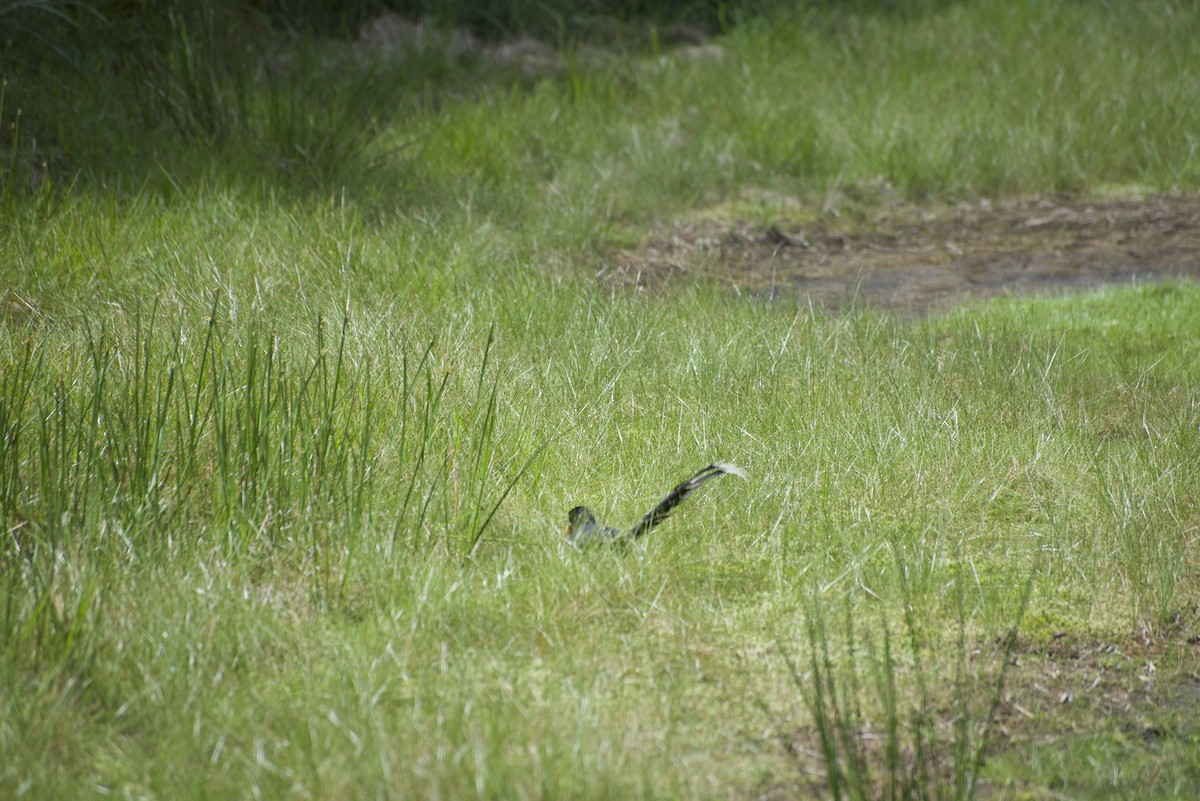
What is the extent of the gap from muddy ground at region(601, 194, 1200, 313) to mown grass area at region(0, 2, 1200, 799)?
429 millimetres

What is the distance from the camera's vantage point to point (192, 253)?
177 inches

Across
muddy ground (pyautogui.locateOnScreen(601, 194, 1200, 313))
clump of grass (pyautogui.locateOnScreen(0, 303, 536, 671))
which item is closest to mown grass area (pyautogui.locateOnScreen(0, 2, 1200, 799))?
clump of grass (pyautogui.locateOnScreen(0, 303, 536, 671))

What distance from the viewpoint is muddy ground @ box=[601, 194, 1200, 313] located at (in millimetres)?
5621

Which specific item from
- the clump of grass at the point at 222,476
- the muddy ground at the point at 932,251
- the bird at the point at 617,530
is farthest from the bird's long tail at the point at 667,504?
the muddy ground at the point at 932,251

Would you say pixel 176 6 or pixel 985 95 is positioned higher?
pixel 176 6

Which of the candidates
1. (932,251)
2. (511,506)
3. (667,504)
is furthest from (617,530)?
(932,251)

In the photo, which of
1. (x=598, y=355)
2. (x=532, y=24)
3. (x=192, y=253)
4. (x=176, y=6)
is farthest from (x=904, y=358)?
(x=532, y=24)

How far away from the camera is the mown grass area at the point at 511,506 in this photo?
2.20 meters

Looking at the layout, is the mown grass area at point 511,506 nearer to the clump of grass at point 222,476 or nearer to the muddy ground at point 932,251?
the clump of grass at point 222,476

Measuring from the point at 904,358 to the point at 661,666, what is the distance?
81.8 inches

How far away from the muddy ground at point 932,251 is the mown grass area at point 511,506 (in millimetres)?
429

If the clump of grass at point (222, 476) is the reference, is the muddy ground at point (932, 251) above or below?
below

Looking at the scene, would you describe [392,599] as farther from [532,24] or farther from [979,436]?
[532,24]

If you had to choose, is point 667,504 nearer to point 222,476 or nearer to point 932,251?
point 222,476
